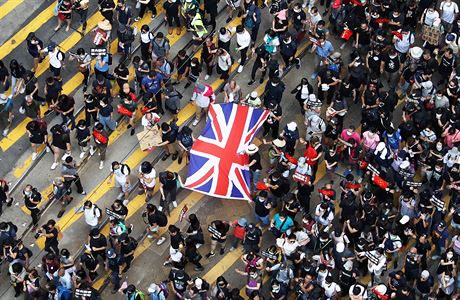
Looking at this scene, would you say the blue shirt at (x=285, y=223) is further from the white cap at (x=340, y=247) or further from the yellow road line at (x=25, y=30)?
the yellow road line at (x=25, y=30)

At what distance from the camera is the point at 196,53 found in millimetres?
34250

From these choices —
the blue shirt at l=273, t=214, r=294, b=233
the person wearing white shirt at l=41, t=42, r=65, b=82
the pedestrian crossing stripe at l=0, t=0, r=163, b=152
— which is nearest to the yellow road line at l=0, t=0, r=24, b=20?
the pedestrian crossing stripe at l=0, t=0, r=163, b=152

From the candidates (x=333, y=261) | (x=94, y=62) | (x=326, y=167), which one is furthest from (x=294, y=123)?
(x=94, y=62)

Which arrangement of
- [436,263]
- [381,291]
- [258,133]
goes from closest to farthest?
[381,291] < [436,263] < [258,133]

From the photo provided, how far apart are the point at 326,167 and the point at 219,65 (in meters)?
4.23

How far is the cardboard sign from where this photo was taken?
31.8 meters

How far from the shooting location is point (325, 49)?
32.9 m

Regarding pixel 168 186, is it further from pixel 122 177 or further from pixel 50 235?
pixel 50 235

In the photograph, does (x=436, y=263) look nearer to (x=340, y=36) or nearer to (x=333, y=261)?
(x=333, y=261)

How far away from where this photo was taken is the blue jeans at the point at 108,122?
3208 centimetres

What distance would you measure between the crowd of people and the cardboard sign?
10.4 inches

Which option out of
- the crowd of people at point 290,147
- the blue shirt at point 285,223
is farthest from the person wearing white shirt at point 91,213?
the blue shirt at point 285,223

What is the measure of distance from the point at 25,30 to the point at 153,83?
502 centimetres

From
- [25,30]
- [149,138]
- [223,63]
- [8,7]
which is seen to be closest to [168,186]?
[149,138]
